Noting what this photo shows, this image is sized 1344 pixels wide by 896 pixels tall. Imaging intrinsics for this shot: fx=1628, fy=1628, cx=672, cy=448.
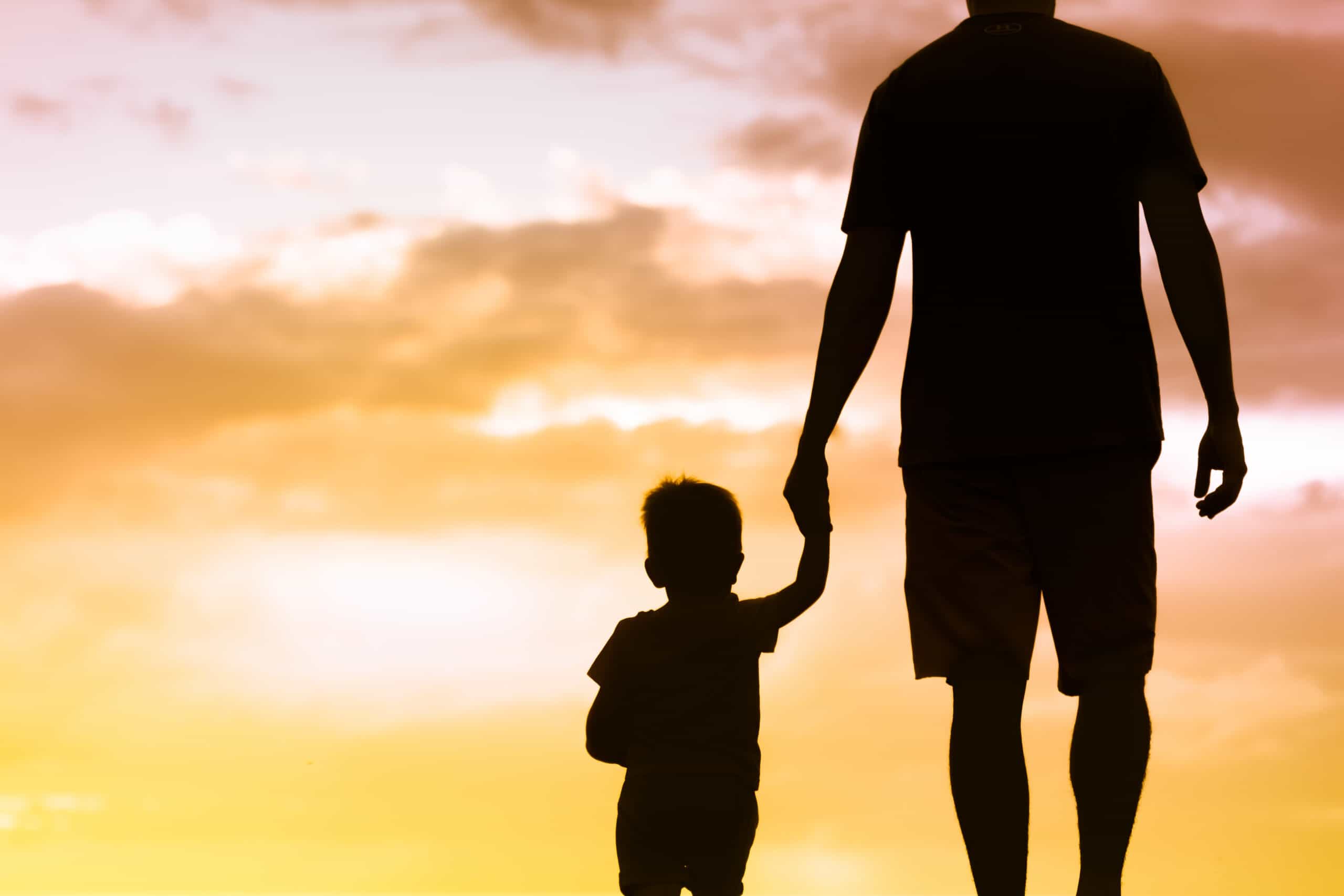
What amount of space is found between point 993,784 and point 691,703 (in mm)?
1175

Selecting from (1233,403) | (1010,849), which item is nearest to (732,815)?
(1010,849)

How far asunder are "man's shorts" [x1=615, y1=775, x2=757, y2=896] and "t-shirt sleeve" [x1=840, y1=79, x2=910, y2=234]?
181 centimetres

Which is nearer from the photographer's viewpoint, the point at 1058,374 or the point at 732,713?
the point at 1058,374

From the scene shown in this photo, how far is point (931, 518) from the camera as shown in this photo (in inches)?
178

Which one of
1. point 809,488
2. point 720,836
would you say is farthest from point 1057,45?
point 720,836

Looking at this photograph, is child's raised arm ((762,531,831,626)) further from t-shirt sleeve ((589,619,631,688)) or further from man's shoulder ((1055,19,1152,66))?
man's shoulder ((1055,19,1152,66))

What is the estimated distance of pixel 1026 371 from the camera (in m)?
4.46

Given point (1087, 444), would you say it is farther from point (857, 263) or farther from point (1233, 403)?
point (857, 263)

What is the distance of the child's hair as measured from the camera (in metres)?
5.23

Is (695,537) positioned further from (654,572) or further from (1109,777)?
(1109,777)

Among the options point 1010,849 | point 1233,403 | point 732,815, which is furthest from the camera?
point 732,815

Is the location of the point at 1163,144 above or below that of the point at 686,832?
above

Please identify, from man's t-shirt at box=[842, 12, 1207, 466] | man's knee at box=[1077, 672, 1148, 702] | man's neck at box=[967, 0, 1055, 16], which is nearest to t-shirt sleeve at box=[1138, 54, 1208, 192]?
man's t-shirt at box=[842, 12, 1207, 466]

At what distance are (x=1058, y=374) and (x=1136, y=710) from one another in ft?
3.03
